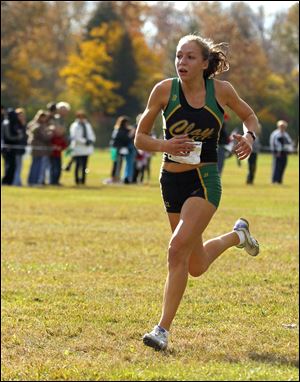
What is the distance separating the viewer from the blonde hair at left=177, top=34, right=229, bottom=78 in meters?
7.95

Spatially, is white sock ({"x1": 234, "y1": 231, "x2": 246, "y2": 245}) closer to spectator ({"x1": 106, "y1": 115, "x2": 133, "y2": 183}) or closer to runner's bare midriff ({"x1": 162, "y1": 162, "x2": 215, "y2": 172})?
runner's bare midriff ({"x1": 162, "y1": 162, "x2": 215, "y2": 172})

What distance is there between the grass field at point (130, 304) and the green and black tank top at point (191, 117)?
150cm

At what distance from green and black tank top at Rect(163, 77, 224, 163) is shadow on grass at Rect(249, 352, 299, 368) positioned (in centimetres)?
157

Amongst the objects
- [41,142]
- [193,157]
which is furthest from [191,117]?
[41,142]

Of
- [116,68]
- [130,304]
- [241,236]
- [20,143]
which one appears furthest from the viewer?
[116,68]

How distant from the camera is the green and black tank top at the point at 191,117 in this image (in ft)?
25.6

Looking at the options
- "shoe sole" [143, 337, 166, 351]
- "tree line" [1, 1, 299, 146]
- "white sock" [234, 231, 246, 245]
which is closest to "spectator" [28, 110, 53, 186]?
"white sock" [234, 231, 246, 245]

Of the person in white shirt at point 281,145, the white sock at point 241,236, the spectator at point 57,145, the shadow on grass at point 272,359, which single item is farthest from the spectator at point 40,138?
the shadow on grass at point 272,359

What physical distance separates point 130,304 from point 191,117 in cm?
251

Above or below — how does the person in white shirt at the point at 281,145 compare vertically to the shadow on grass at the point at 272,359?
above

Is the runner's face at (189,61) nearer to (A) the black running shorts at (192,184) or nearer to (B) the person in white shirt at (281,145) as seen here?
(A) the black running shorts at (192,184)

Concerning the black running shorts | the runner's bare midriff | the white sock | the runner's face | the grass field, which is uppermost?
the runner's face

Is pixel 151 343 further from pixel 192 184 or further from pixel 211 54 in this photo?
pixel 211 54

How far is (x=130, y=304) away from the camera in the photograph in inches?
382
